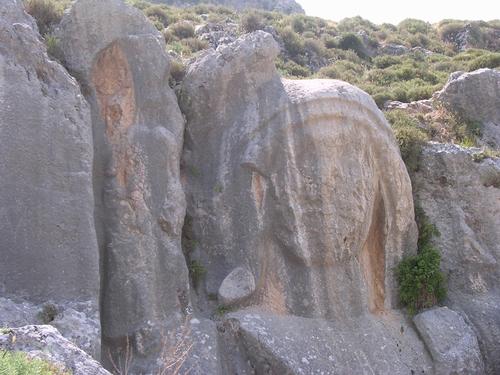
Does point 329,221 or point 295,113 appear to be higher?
point 295,113

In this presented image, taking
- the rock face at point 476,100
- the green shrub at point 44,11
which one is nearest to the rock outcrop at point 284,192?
the green shrub at point 44,11

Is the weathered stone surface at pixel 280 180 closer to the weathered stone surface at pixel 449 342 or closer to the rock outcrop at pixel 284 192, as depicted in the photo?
the rock outcrop at pixel 284 192

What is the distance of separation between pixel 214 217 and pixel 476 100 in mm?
6831

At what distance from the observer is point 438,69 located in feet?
68.1

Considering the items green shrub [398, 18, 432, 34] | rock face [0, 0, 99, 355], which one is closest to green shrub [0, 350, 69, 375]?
rock face [0, 0, 99, 355]

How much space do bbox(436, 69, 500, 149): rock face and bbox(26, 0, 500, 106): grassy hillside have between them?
2196 mm

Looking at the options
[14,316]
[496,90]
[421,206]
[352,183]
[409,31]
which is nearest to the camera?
[14,316]

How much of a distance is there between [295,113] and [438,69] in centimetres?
1408

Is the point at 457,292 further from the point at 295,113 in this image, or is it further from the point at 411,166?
the point at 295,113

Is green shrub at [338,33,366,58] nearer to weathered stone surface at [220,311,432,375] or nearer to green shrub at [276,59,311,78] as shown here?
green shrub at [276,59,311,78]

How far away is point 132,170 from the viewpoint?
7.22m

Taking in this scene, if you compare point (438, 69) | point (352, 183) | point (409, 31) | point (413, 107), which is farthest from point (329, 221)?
point (409, 31)

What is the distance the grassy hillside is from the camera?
16.0 m

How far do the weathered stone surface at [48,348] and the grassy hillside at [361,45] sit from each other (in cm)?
542
